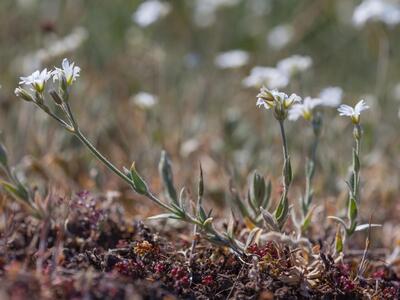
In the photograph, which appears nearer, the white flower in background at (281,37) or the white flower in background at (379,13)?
the white flower in background at (379,13)

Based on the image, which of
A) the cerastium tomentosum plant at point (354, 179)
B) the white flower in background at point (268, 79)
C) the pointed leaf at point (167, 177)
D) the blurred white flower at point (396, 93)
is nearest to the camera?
the cerastium tomentosum plant at point (354, 179)

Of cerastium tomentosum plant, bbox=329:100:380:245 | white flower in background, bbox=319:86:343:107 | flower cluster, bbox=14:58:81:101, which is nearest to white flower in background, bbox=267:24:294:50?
white flower in background, bbox=319:86:343:107

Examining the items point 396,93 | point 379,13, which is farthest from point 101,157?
point 396,93

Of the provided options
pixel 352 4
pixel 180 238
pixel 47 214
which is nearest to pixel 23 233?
pixel 47 214

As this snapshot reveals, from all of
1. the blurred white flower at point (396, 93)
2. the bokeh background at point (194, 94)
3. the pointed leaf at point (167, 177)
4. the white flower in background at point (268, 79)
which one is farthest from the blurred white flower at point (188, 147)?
the blurred white flower at point (396, 93)

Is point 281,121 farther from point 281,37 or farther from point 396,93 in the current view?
point 281,37

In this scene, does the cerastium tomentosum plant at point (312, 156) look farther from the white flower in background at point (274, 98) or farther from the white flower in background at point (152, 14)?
the white flower in background at point (152, 14)
